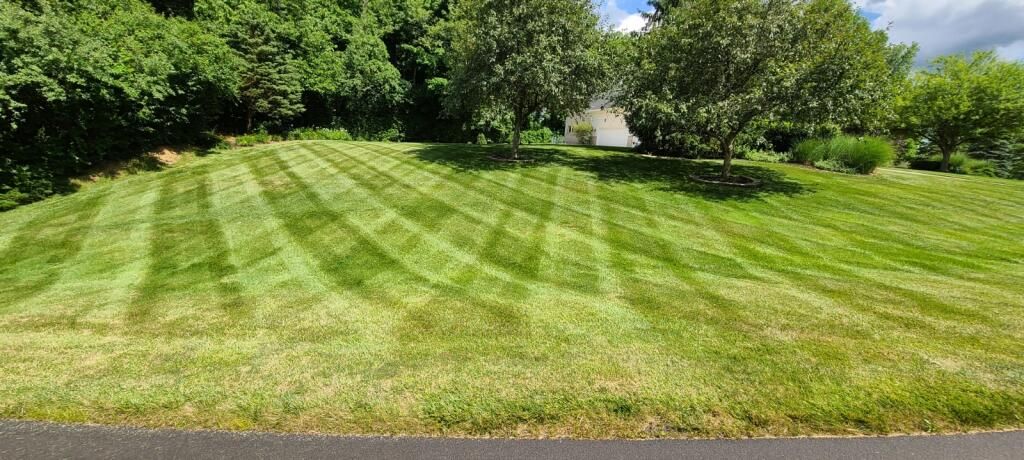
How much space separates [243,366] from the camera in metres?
Result: 4.18

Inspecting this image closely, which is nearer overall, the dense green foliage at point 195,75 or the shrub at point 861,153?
the dense green foliage at point 195,75

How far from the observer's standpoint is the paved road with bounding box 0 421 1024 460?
3.10 meters

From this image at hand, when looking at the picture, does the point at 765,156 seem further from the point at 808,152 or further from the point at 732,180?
the point at 732,180

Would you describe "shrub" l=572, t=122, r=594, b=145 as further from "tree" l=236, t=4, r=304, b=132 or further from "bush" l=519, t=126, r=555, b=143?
"tree" l=236, t=4, r=304, b=132

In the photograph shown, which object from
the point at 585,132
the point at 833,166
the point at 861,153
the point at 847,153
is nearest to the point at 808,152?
the point at 833,166

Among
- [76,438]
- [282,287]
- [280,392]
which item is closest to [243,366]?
[280,392]

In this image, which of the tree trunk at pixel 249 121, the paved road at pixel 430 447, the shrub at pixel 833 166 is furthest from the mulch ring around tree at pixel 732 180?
the tree trunk at pixel 249 121

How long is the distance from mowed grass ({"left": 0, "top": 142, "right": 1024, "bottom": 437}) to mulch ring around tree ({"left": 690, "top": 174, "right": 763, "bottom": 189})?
2228 mm

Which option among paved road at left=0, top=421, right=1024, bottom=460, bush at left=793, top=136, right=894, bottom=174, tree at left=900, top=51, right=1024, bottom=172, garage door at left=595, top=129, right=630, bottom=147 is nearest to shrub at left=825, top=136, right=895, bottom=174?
bush at left=793, top=136, right=894, bottom=174

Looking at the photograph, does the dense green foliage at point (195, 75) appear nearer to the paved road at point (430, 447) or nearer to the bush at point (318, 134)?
the bush at point (318, 134)

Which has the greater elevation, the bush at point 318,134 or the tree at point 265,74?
the tree at point 265,74

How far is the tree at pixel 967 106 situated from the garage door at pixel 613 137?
649 inches

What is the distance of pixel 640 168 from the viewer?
56.7 feet

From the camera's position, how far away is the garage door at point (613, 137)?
35031mm
